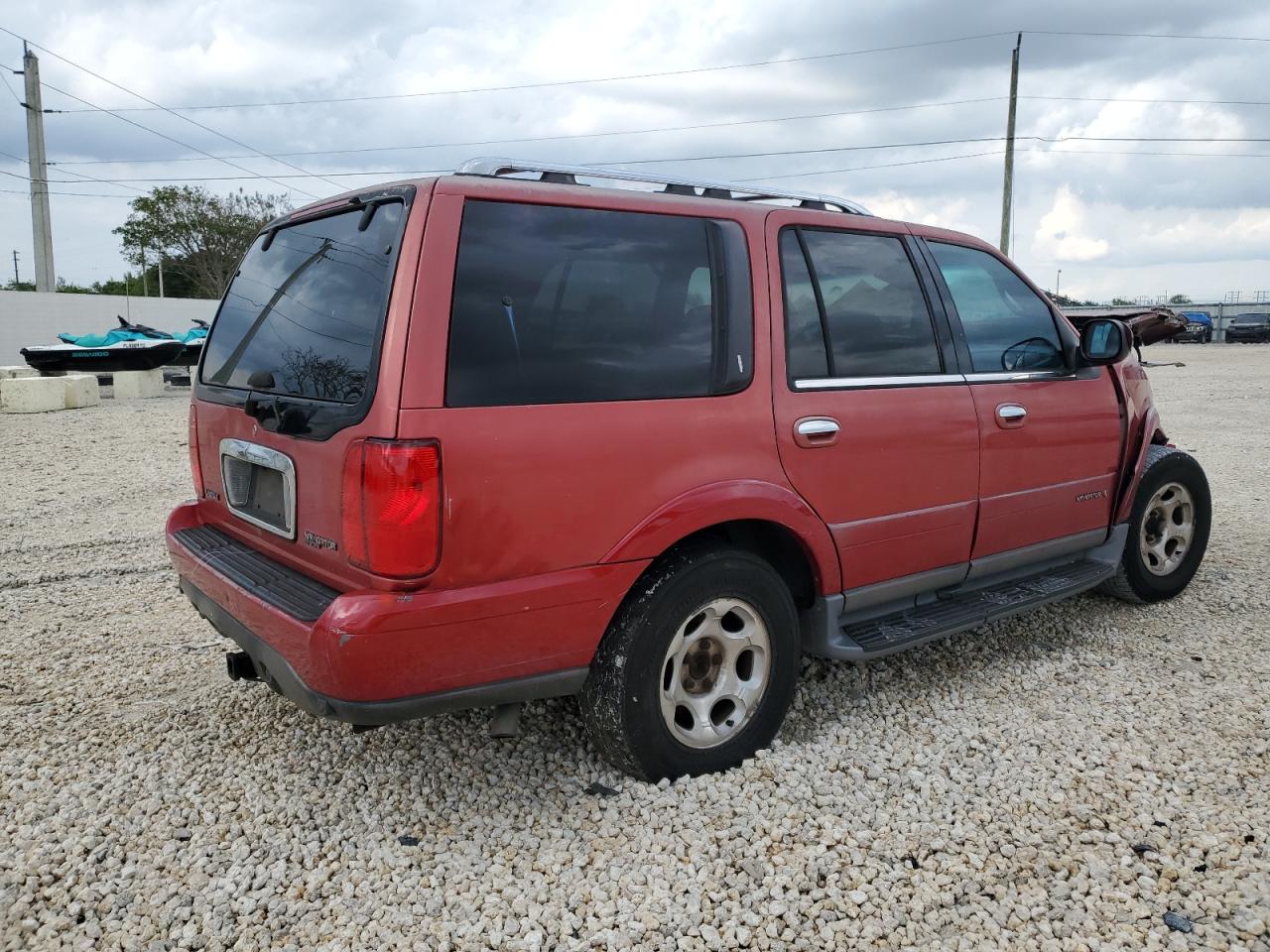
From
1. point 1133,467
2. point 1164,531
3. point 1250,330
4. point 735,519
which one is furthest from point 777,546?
point 1250,330

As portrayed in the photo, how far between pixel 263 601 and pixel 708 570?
133cm

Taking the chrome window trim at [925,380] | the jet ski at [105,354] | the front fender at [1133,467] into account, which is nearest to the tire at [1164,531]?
the front fender at [1133,467]

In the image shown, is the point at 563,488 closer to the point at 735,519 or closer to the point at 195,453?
the point at 735,519

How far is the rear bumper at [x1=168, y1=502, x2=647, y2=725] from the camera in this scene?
7.80 feet

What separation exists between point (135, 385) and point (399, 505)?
18376 mm

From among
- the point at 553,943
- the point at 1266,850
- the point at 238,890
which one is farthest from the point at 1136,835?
the point at 238,890

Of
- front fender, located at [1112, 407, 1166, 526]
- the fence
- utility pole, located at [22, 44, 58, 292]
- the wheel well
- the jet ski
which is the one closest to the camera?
the wheel well

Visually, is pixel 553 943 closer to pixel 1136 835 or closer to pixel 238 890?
pixel 238 890

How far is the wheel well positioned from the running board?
20cm

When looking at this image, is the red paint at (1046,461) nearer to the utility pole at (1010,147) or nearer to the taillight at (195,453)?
the taillight at (195,453)

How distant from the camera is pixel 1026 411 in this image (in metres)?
3.83

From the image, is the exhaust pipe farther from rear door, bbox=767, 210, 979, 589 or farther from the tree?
the tree

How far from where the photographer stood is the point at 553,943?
7.63 ft

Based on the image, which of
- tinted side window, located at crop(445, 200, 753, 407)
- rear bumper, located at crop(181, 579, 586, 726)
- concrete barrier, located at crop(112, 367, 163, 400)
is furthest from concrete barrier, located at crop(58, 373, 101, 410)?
tinted side window, located at crop(445, 200, 753, 407)
